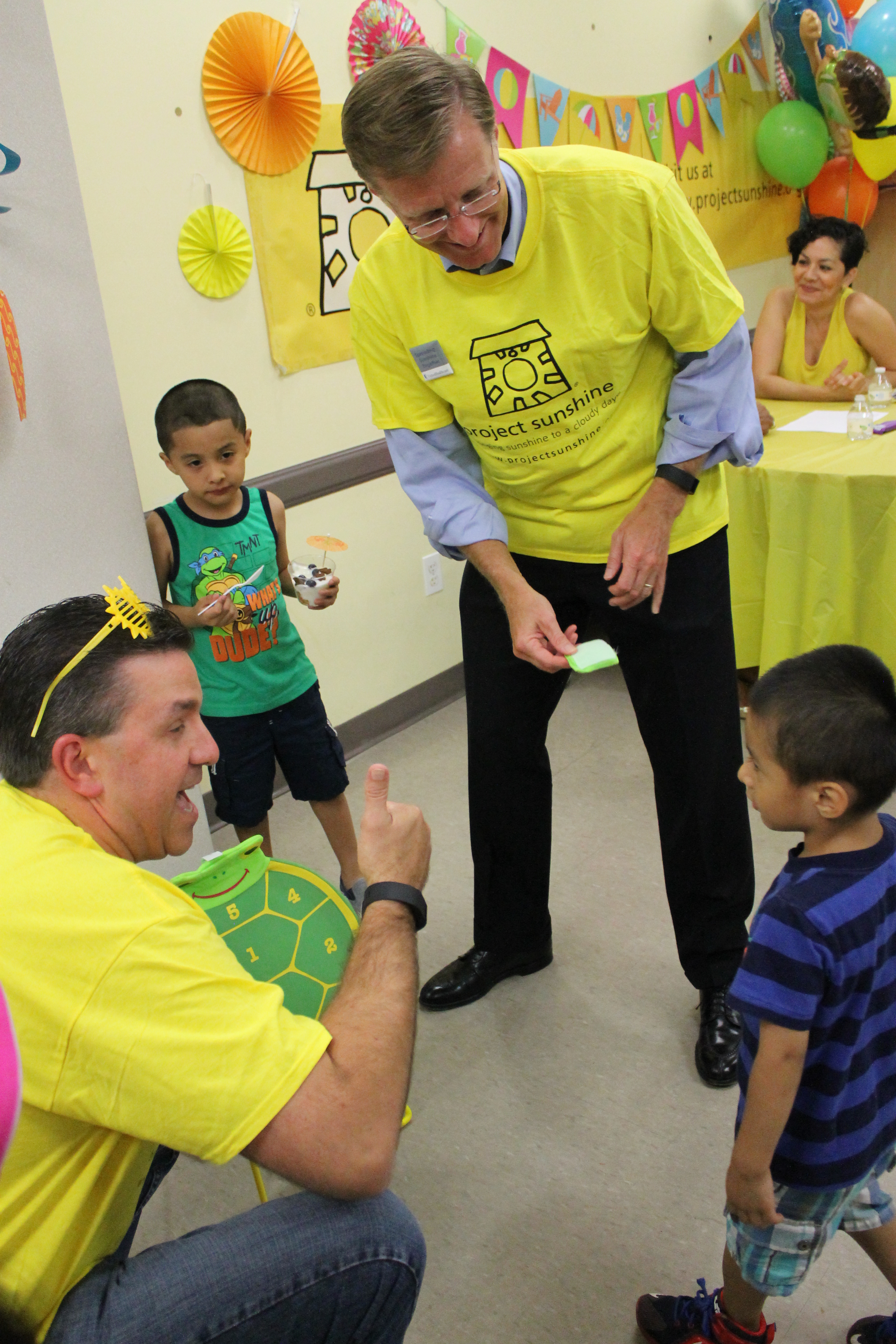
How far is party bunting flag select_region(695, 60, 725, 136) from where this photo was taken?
4.18m

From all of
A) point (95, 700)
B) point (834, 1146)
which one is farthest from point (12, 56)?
point (834, 1146)

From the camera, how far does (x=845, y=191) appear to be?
172 inches

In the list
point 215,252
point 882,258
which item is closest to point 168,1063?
point 215,252

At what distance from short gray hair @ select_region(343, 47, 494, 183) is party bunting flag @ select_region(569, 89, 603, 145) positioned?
2.46m

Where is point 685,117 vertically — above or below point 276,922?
above

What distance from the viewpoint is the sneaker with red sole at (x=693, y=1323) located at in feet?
4.20

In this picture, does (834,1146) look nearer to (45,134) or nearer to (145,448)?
(45,134)

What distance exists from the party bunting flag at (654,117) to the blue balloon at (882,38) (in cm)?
70

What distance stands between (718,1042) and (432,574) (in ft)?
6.23

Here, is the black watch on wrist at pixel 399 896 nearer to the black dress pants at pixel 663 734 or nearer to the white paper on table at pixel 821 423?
the black dress pants at pixel 663 734

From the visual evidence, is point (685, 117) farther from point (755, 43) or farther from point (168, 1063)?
point (168, 1063)

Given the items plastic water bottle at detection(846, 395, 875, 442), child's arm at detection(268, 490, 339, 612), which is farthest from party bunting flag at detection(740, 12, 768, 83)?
child's arm at detection(268, 490, 339, 612)

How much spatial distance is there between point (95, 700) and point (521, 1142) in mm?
1122

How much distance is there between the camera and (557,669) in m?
1.59
